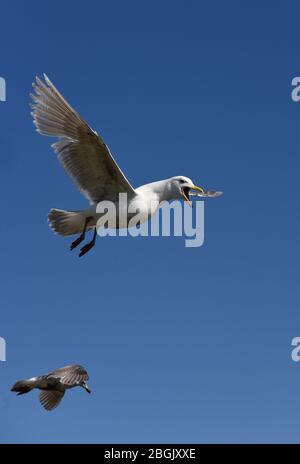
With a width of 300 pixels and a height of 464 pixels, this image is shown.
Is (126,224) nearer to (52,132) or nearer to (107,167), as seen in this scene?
(107,167)

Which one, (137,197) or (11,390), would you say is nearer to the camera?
(137,197)

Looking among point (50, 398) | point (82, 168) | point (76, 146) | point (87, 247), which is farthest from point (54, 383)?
point (76, 146)

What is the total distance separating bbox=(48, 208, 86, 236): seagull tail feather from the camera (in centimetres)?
1229

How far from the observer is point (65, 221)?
40.5 ft

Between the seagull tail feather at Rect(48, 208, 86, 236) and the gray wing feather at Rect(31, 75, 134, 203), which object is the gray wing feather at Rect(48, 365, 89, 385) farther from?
the gray wing feather at Rect(31, 75, 134, 203)

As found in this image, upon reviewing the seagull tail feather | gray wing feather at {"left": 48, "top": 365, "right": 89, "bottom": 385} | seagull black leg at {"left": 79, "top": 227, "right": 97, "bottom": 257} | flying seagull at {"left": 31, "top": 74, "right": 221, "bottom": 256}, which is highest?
flying seagull at {"left": 31, "top": 74, "right": 221, "bottom": 256}

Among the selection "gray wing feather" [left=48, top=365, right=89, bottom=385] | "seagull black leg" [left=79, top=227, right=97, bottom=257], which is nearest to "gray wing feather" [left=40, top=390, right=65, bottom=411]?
"gray wing feather" [left=48, top=365, right=89, bottom=385]

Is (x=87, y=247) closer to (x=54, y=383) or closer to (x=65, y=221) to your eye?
(x=65, y=221)

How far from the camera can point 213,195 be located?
15.1 meters

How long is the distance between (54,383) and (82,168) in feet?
→ 14.0

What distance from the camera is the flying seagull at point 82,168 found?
11.9m

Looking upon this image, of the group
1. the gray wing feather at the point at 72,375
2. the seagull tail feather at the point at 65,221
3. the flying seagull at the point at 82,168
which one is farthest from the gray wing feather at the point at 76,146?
the gray wing feather at the point at 72,375
